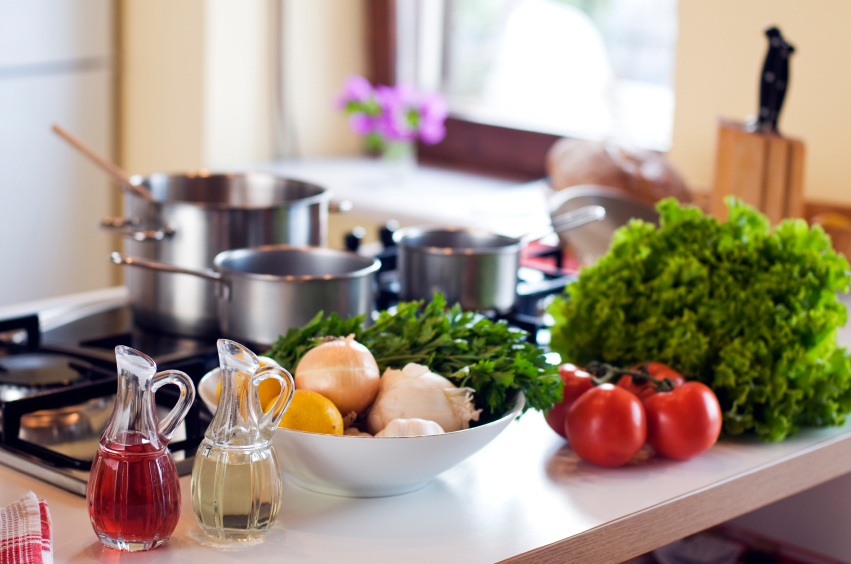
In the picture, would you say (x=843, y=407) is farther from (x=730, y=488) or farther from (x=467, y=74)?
(x=467, y=74)

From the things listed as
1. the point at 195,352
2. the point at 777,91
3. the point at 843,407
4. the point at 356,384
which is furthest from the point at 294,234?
the point at 777,91

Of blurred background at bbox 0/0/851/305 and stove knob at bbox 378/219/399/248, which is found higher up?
blurred background at bbox 0/0/851/305

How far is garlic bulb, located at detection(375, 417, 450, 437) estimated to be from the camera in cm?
74

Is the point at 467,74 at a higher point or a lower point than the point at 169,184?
higher

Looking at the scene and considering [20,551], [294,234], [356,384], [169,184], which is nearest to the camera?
[20,551]

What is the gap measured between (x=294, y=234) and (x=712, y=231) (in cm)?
49

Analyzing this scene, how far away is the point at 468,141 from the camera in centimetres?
302

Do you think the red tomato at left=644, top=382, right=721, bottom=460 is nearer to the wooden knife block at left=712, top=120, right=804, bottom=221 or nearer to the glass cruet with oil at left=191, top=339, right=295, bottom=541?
the glass cruet with oil at left=191, top=339, right=295, bottom=541

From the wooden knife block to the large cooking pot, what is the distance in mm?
811

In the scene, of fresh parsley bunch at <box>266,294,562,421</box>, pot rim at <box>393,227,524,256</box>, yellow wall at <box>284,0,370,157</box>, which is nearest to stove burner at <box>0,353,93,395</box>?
fresh parsley bunch at <box>266,294,562,421</box>

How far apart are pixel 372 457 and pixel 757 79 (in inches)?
68.3

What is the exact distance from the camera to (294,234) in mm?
1179

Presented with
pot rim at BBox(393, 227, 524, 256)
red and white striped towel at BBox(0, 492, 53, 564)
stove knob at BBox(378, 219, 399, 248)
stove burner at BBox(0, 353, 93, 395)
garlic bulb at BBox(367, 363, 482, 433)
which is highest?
pot rim at BBox(393, 227, 524, 256)

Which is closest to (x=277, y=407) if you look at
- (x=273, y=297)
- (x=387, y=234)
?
(x=273, y=297)
